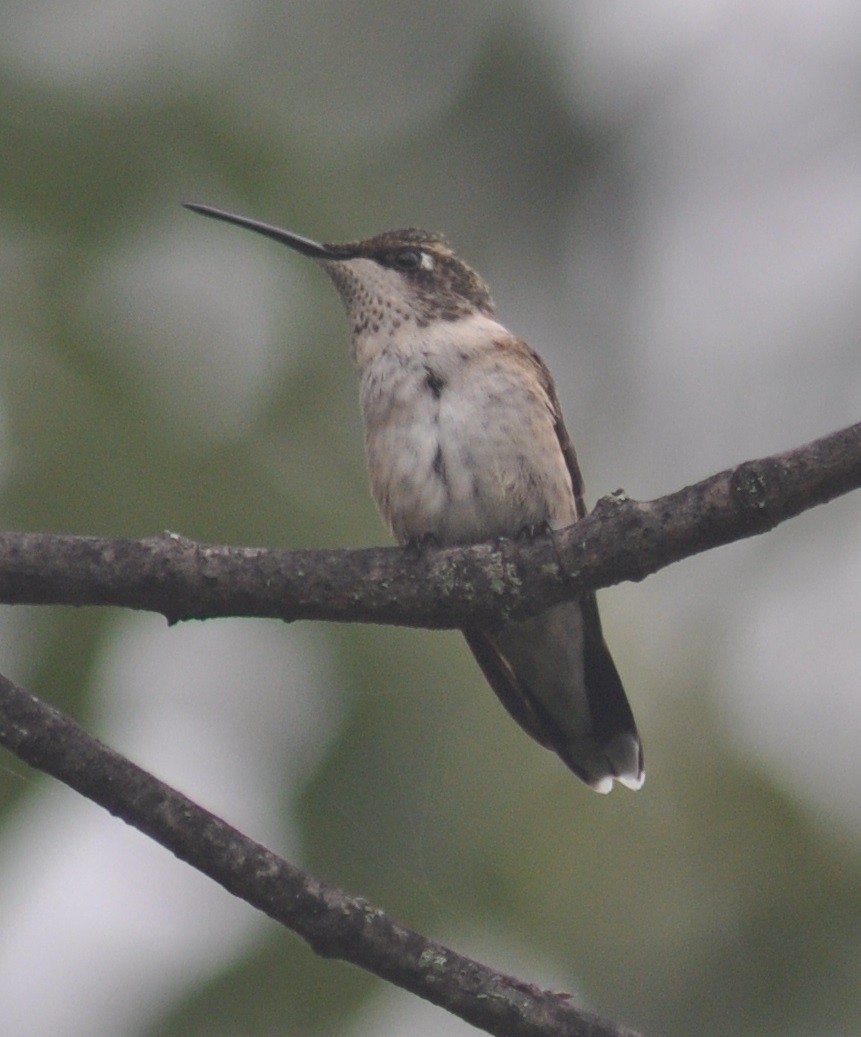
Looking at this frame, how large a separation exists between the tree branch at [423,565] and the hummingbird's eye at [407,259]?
2.22 metres

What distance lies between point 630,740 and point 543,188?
15.5 feet

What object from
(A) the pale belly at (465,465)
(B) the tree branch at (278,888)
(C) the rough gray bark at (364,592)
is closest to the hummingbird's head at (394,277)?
(A) the pale belly at (465,465)

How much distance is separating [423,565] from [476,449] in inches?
47.1

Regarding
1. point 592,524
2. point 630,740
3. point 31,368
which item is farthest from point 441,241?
point 592,524

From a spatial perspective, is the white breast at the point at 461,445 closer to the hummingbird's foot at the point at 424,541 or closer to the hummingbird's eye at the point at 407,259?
the hummingbird's foot at the point at 424,541

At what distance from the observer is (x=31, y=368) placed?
6.25 meters

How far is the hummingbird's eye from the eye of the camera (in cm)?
612

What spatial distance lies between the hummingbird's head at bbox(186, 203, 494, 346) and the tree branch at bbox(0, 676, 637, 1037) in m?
Answer: 2.65

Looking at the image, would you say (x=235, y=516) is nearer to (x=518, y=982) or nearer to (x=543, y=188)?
(x=518, y=982)

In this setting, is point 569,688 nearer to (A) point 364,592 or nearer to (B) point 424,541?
(B) point 424,541

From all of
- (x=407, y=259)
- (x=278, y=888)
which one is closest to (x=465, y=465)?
(x=407, y=259)

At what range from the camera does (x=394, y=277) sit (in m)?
6.03

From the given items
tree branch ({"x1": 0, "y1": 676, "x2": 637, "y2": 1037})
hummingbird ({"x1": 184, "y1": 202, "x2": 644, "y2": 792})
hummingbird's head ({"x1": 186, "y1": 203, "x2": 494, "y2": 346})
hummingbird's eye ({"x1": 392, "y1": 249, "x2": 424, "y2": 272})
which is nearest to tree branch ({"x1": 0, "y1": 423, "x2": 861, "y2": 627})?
tree branch ({"x1": 0, "y1": 676, "x2": 637, "y2": 1037})

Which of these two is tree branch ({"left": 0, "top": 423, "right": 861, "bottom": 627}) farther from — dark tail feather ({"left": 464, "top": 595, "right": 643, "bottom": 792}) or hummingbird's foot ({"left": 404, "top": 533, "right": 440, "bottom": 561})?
dark tail feather ({"left": 464, "top": 595, "right": 643, "bottom": 792})
